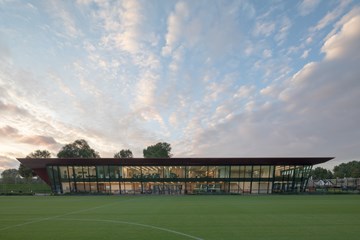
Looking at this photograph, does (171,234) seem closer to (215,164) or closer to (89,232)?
(89,232)

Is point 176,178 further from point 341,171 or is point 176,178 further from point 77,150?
point 341,171

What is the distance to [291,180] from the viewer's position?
171 ft

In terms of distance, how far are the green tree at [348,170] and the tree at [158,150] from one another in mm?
110742

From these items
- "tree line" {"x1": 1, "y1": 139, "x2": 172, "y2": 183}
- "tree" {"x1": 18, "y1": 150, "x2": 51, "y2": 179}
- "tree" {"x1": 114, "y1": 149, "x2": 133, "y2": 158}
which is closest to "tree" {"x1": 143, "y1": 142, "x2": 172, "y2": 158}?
"tree line" {"x1": 1, "y1": 139, "x2": 172, "y2": 183}

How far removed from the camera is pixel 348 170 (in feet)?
561

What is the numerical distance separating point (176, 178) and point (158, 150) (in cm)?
6345

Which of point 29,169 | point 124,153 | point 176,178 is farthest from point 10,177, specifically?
point 176,178

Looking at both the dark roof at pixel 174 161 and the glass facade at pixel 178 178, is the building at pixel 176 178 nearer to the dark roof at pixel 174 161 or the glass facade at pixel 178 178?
the glass facade at pixel 178 178

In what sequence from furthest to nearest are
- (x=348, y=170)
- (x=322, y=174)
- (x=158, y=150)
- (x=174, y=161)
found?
(x=322, y=174)
(x=348, y=170)
(x=158, y=150)
(x=174, y=161)

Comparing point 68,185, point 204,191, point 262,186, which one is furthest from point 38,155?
point 262,186

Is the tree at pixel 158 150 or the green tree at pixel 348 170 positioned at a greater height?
the tree at pixel 158 150

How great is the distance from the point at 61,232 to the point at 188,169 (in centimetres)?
4132

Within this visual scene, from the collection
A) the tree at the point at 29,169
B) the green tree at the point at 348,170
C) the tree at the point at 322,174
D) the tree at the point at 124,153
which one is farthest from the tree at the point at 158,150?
the tree at the point at 322,174

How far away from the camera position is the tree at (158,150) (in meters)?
114
